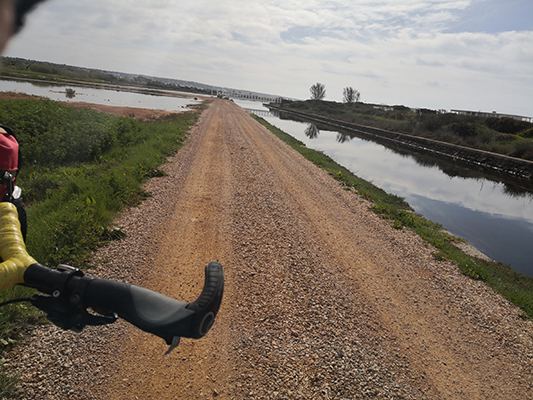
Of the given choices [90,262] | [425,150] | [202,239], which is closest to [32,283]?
[90,262]

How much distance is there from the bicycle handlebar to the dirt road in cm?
148

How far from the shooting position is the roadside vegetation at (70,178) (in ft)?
15.4

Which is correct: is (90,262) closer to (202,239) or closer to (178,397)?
(202,239)

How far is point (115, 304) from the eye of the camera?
1.99 m

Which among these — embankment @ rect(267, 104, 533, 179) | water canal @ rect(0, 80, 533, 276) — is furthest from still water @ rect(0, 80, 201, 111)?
embankment @ rect(267, 104, 533, 179)

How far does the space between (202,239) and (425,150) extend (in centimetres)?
3927

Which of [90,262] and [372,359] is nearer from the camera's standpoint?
[372,359]

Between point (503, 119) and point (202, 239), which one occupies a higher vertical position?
point (503, 119)

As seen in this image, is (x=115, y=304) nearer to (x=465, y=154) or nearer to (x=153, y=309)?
(x=153, y=309)

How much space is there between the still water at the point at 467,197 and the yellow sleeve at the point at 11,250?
11829 mm

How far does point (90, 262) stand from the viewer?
4.98 meters

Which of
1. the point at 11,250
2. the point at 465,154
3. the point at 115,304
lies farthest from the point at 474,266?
the point at 465,154

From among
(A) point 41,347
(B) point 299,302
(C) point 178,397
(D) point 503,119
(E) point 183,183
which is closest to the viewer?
(C) point 178,397

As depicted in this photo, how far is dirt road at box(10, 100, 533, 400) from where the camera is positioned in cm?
326
